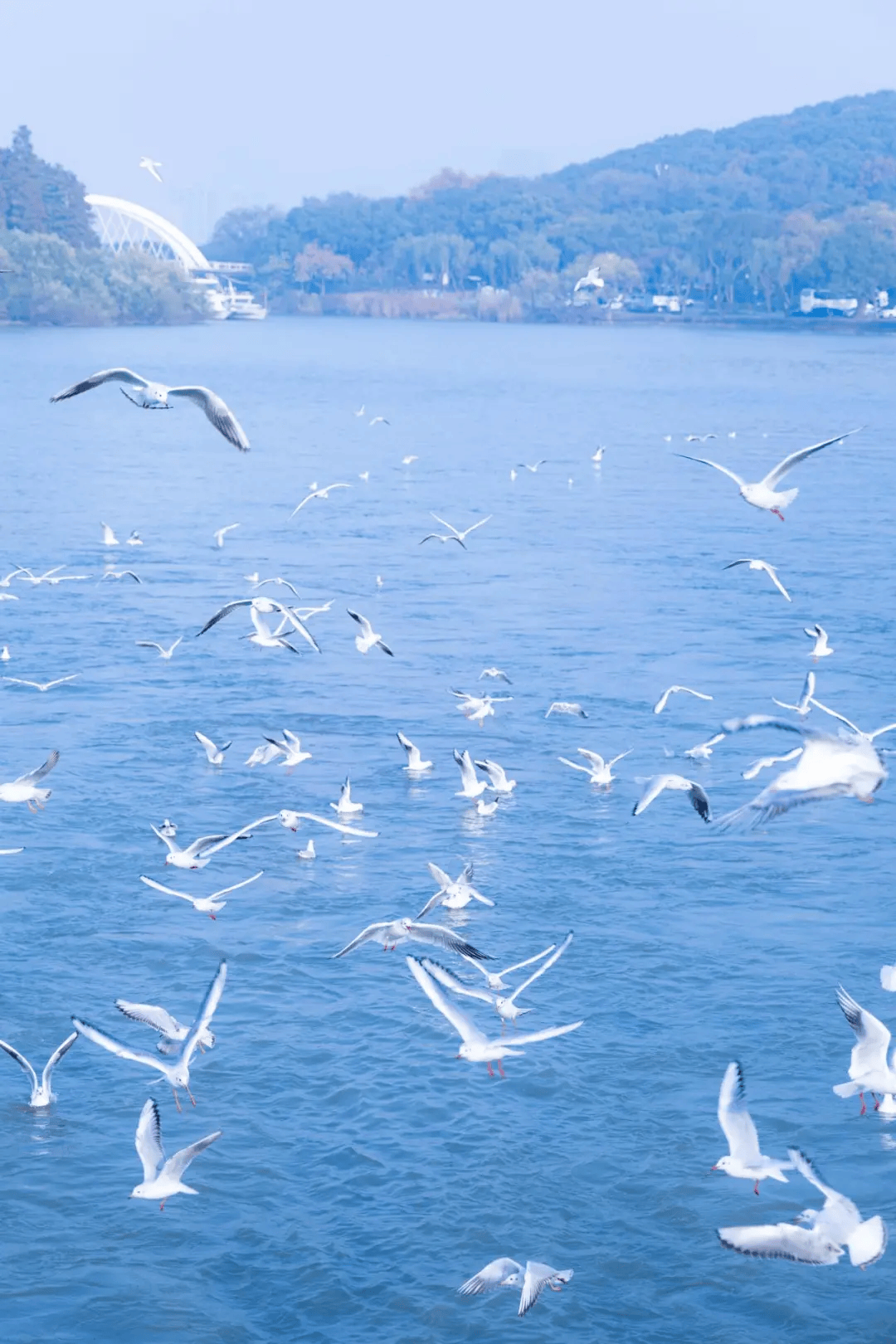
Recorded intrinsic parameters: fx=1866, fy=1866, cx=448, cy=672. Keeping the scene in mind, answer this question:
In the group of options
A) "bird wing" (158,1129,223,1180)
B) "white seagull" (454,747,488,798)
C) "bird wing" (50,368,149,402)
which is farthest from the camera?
"white seagull" (454,747,488,798)

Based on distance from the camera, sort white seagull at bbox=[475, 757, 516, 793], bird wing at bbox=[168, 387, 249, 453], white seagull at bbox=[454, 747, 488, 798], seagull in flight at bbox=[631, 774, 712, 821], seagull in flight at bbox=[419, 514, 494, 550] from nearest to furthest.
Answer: bird wing at bbox=[168, 387, 249, 453]
seagull in flight at bbox=[631, 774, 712, 821]
white seagull at bbox=[454, 747, 488, 798]
white seagull at bbox=[475, 757, 516, 793]
seagull in flight at bbox=[419, 514, 494, 550]

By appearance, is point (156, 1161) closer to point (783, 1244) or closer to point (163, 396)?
point (783, 1244)

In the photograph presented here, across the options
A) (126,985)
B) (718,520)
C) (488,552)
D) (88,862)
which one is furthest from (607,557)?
(126,985)

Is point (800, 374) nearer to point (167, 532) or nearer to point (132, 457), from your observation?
point (132, 457)

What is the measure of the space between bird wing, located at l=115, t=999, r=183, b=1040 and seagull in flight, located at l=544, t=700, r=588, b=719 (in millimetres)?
11463

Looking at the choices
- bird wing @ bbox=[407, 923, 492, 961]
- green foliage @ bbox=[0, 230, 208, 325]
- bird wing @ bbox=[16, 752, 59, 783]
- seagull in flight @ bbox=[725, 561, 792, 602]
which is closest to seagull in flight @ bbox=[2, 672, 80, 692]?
bird wing @ bbox=[16, 752, 59, 783]

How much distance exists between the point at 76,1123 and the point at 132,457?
186 feet

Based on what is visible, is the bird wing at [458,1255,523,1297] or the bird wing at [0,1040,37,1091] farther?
the bird wing at [0,1040,37,1091]

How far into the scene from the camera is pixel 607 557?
4544 centimetres

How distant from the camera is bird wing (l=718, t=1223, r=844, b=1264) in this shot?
511 inches

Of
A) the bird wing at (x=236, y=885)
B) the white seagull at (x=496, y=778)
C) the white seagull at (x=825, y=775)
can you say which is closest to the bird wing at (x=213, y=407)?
the bird wing at (x=236, y=885)

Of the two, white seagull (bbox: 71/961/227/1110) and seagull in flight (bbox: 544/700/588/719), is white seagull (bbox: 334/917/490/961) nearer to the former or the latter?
white seagull (bbox: 71/961/227/1110)

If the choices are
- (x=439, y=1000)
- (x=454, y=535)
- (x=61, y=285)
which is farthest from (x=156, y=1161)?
(x=61, y=285)

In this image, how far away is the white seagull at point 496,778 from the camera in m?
24.0
